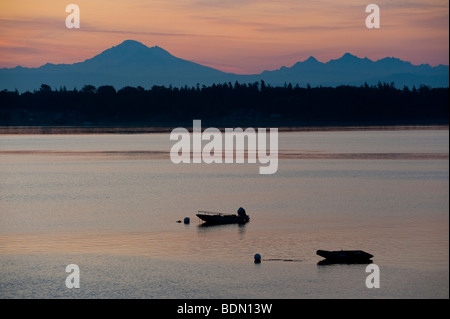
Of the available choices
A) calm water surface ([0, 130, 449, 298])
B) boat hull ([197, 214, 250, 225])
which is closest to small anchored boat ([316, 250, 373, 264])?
calm water surface ([0, 130, 449, 298])

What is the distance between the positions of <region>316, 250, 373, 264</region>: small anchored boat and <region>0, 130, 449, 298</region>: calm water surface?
1.67 feet

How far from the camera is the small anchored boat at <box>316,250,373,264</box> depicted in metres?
38.5

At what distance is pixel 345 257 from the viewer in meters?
38.7

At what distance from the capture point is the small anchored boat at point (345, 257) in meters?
38.5

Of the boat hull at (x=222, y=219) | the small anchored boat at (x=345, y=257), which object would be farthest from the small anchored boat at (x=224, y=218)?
the small anchored boat at (x=345, y=257)

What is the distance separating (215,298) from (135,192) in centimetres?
4282

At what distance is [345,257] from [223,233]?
12143 millimetres

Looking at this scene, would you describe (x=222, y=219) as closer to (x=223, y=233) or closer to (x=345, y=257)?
(x=223, y=233)

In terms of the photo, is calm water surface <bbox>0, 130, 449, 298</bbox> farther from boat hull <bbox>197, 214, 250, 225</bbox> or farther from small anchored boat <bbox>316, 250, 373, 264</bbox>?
boat hull <bbox>197, 214, 250, 225</bbox>

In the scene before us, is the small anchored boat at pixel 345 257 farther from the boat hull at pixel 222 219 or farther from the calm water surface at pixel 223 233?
the boat hull at pixel 222 219

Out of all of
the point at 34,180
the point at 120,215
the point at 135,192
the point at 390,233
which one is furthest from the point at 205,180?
the point at 390,233

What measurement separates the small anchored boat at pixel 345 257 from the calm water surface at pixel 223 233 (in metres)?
0.51

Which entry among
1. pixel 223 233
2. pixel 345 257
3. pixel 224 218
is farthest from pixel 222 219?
pixel 345 257

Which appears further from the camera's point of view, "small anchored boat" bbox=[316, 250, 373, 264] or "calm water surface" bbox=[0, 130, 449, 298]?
"small anchored boat" bbox=[316, 250, 373, 264]
